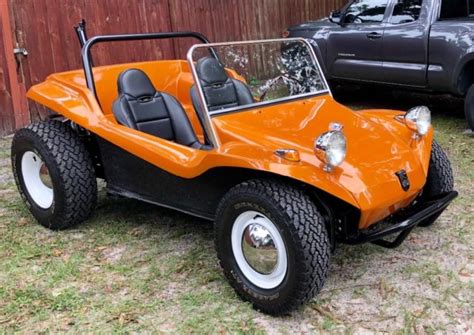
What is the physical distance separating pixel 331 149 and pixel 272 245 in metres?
0.56

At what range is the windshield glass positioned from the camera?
11.7 feet

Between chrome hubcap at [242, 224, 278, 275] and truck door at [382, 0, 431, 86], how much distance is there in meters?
4.39

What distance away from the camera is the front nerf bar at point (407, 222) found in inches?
117

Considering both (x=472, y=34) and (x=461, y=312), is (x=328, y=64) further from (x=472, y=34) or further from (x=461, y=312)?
(x=461, y=312)

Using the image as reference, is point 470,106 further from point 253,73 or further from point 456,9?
point 253,73

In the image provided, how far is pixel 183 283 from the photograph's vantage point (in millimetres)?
3283

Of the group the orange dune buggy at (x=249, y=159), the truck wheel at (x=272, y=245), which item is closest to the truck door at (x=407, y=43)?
the orange dune buggy at (x=249, y=159)

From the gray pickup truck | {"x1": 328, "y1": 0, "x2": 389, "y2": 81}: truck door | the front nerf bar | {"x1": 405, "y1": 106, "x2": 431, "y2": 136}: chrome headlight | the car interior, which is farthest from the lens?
{"x1": 328, "y1": 0, "x2": 389, "y2": 81}: truck door

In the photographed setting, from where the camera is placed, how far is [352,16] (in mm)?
7406

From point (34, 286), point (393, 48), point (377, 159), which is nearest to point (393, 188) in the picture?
point (377, 159)

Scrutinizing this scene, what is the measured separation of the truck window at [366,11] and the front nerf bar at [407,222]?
13.9ft

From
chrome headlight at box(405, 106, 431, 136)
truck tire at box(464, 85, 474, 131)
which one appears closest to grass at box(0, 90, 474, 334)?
chrome headlight at box(405, 106, 431, 136)

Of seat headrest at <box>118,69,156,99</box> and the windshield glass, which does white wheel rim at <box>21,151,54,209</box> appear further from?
the windshield glass

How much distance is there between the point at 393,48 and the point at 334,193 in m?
4.55
